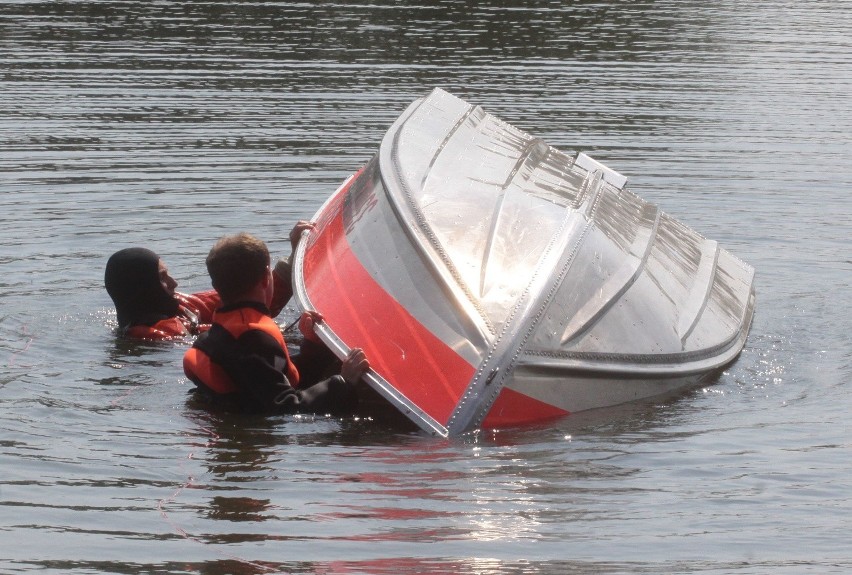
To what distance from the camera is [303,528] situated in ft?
15.6

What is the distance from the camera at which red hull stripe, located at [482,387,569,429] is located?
5.58m

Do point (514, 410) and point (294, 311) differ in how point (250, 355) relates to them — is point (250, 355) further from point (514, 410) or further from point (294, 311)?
point (294, 311)

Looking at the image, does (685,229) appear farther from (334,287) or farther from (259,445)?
(259,445)

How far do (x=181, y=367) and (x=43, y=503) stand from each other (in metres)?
1.77

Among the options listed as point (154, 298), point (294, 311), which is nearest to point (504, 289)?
point (154, 298)

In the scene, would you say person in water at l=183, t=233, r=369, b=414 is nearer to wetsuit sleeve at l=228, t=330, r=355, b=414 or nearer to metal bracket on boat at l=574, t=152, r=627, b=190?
wetsuit sleeve at l=228, t=330, r=355, b=414

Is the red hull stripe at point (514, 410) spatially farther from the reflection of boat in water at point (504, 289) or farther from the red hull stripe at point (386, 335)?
the red hull stripe at point (386, 335)

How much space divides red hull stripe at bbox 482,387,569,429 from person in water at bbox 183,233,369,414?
0.58 metres

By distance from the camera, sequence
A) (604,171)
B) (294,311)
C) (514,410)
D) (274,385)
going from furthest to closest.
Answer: (604,171) < (294,311) < (274,385) < (514,410)

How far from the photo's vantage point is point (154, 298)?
7.10 metres

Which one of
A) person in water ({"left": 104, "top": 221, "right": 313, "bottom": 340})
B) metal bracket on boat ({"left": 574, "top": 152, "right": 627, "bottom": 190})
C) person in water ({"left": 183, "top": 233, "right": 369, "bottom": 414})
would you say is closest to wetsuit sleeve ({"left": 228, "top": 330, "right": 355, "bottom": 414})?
person in water ({"left": 183, "top": 233, "right": 369, "bottom": 414})

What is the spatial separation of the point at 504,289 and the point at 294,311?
2.27 m

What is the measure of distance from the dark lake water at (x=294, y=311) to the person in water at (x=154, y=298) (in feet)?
0.60

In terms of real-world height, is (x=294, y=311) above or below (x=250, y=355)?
below
